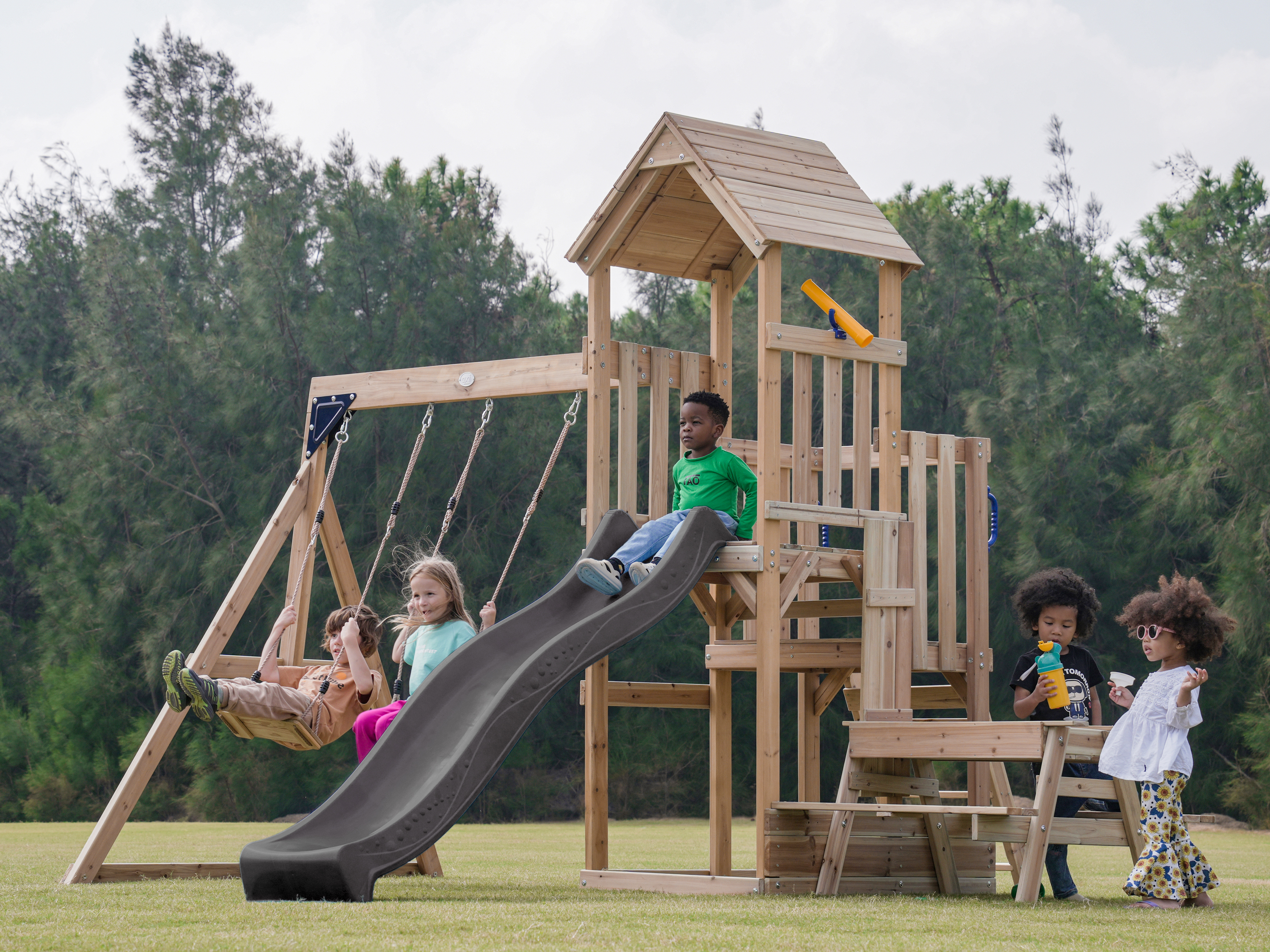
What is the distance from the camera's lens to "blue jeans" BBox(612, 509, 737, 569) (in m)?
6.43

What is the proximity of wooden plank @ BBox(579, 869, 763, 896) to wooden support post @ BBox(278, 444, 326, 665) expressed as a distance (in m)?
2.08

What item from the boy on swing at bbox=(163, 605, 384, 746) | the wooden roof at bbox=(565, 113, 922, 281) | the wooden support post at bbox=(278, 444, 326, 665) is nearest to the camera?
the boy on swing at bbox=(163, 605, 384, 746)

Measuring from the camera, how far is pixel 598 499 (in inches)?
277

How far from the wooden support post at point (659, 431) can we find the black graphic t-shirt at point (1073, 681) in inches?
74.5

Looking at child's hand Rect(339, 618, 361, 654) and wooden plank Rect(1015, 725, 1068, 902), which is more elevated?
child's hand Rect(339, 618, 361, 654)

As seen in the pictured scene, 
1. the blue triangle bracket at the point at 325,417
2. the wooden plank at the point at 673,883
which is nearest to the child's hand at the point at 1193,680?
the wooden plank at the point at 673,883

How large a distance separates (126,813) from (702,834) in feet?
29.3

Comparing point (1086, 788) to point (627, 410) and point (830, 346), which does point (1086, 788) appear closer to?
point (830, 346)

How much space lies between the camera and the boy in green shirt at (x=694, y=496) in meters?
6.29

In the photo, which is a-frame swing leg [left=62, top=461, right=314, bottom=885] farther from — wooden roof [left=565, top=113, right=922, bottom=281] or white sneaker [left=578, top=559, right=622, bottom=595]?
wooden roof [left=565, top=113, right=922, bottom=281]

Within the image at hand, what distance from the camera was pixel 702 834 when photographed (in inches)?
589

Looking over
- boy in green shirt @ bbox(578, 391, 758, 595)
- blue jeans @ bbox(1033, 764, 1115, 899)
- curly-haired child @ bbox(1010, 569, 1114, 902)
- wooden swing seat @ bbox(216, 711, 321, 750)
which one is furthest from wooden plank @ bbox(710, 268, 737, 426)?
wooden swing seat @ bbox(216, 711, 321, 750)

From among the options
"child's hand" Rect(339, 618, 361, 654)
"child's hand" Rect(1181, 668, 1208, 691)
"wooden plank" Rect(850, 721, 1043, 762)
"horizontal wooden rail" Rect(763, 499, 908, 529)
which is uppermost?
"horizontal wooden rail" Rect(763, 499, 908, 529)

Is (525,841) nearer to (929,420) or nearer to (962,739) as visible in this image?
(962,739)
